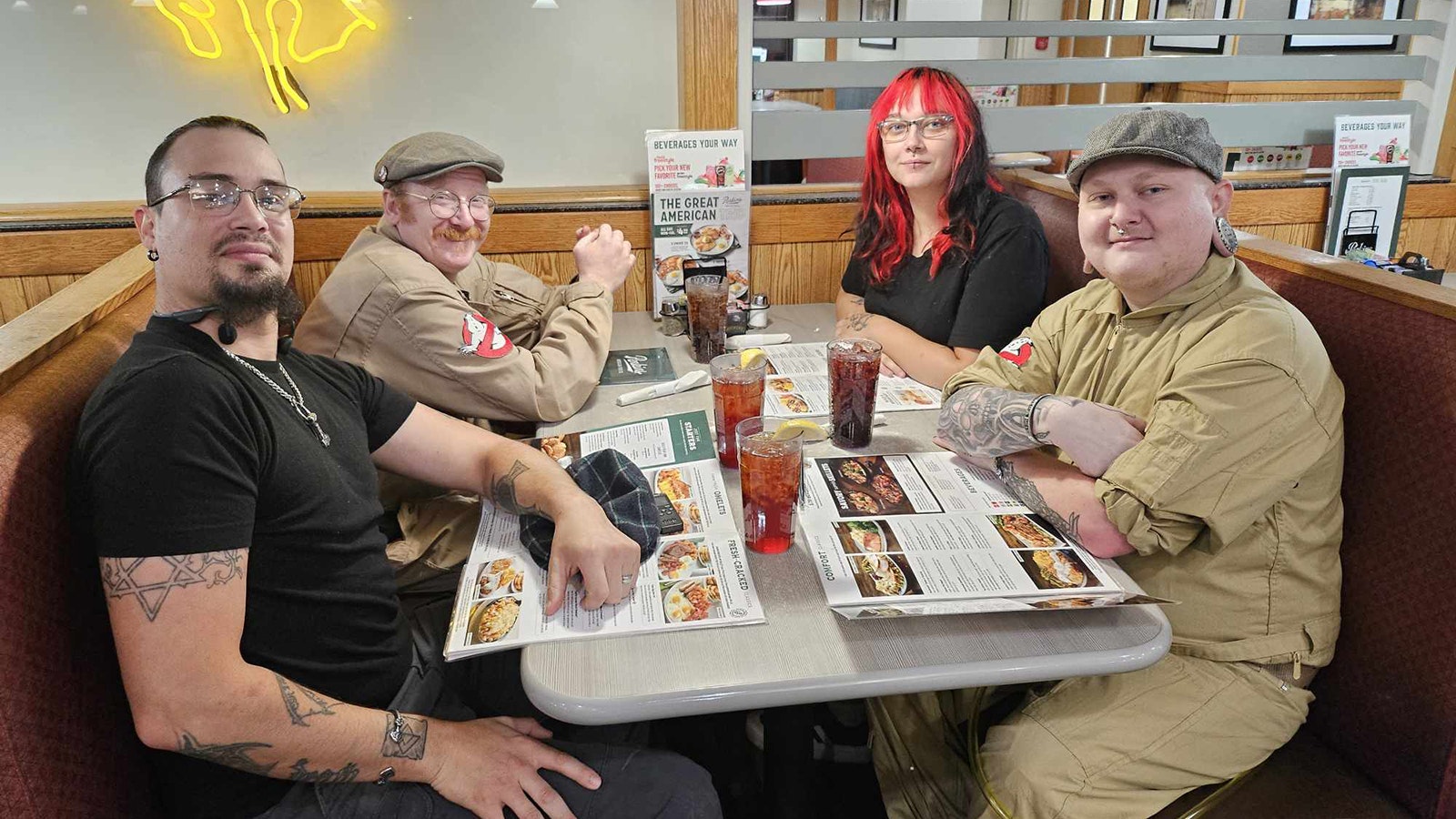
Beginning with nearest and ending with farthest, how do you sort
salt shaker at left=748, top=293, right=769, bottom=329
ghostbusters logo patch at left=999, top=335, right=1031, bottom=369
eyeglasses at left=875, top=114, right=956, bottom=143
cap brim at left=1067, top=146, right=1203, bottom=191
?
cap brim at left=1067, top=146, right=1203, bottom=191 < ghostbusters logo patch at left=999, top=335, right=1031, bottom=369 < eyeglasses at left=875, top=114, right=956, bottom=143 < salt shaker at left=748, top=293, right=769, bottom=329

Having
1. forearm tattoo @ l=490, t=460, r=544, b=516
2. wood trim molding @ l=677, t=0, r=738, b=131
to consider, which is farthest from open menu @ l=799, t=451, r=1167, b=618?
wood trim molding @ l=677, t=0, r=738, b=131

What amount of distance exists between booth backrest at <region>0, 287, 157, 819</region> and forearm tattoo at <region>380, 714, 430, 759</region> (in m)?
0.30

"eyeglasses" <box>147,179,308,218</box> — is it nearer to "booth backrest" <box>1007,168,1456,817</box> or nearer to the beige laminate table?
the beige laminate table

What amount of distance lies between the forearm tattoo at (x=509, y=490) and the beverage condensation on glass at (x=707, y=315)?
25.2 inches

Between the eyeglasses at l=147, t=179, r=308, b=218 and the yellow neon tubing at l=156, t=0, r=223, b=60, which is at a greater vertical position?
the yellow neon tubing at l=156, t=0, r=223, b=60

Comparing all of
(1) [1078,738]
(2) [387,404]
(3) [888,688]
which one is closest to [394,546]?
(2) [387,404]

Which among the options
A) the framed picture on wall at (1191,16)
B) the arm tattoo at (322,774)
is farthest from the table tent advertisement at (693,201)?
the framed picture on wall at (1191,16)

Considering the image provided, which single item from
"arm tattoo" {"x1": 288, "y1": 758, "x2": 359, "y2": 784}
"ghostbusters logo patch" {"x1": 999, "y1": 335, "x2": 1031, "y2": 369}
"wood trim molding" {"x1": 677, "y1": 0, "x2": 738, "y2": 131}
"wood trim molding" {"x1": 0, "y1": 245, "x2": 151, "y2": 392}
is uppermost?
"wood trim molding" {"x1": 677, "y1": 0, "x2": 738, "y2": 131}

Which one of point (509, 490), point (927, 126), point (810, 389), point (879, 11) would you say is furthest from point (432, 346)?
point (879, 11)

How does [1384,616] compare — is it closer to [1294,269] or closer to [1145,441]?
[1145,441]

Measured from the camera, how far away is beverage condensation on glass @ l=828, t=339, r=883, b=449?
1418mm

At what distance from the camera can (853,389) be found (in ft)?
4.71

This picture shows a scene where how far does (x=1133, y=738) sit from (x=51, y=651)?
132cm

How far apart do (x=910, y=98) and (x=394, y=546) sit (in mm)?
1475
